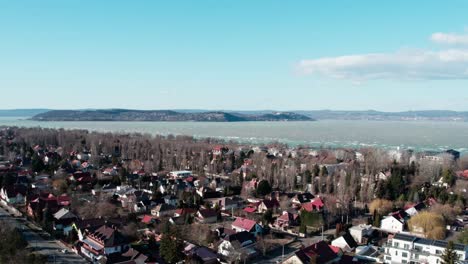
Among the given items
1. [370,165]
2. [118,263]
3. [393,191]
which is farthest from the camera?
[370,165]

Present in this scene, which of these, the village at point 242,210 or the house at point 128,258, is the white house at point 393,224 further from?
the house at point 128,258

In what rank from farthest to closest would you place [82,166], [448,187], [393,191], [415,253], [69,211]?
[82,166]
[448,187]
[393,191]
[69,211]
[415,253]

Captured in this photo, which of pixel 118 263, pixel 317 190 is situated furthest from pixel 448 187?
pixel 118 263

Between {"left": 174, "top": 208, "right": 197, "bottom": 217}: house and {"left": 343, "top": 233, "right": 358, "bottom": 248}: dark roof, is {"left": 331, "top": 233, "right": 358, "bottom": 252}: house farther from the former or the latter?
{"left": 174, "top": 208, "right": 197, "bottom": 217}: house

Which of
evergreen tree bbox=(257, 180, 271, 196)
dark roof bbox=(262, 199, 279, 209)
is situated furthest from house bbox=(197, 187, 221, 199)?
dark roof bbox=(262, 199, 279, 209)

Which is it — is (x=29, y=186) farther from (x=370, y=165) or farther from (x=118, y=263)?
(x=370, y=165)

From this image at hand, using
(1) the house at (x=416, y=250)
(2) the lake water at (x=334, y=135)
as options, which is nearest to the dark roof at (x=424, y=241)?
(1) the house at (x=416, y=250)
